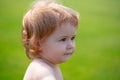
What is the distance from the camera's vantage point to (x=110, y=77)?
4391 mm

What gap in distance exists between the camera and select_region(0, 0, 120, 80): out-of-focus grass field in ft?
14.7

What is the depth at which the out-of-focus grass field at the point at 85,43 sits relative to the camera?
448cm

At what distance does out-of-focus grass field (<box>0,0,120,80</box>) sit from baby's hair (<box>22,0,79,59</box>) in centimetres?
186

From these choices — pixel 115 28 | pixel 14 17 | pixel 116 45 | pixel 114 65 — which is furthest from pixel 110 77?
pixel 14 17

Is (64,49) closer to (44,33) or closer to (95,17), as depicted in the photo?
(44,33)

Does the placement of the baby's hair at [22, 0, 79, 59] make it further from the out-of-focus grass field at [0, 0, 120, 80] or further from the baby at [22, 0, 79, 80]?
the out-of-focus grass field at [0, 0, 120, 80]

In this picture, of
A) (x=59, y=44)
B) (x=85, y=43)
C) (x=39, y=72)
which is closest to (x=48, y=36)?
(x=59, y=44)

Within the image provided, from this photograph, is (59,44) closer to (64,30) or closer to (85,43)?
(64,30)

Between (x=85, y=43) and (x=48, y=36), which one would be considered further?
(x=85, y=43)

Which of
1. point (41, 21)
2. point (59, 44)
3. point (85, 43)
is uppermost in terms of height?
point (41, 21)

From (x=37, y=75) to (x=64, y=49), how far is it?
0.22 metres

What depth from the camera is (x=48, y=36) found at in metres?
2.48

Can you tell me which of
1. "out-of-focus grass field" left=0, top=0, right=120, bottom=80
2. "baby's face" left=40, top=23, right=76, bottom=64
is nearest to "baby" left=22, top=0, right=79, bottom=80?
"baby's face" left=40, top=23, right=76, bottom=64

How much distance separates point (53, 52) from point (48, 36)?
105 mm
